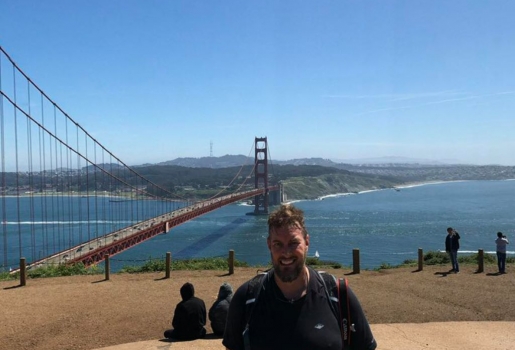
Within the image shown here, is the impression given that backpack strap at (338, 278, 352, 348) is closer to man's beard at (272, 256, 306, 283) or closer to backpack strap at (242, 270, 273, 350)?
man's beard at (272, 256, 306, 283)

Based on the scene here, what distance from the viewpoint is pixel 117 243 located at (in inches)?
975

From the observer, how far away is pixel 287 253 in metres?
2.26

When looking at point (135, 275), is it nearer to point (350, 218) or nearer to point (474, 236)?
point (474, 236)

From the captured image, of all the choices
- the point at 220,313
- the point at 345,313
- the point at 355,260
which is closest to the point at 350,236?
the point at 355,260

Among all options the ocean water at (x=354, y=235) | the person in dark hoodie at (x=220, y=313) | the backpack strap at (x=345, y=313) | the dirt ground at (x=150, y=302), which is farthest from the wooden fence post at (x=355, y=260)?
the ocean water at (x=354, y=235)

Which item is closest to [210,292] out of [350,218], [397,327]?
[397,327]

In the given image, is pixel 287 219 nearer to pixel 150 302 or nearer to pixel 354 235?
pixel 150 302

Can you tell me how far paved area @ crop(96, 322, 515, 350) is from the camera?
20.1 ft

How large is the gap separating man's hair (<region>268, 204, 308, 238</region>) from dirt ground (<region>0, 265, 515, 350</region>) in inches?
207

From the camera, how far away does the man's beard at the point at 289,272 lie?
7.36ft

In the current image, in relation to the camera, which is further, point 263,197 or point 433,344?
point 263,197

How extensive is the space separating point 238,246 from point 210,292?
34.1 metres

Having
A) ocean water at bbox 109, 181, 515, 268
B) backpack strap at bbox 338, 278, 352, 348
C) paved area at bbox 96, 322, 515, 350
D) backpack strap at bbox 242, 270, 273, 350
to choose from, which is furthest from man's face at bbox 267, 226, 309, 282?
ocean water at bbox 109, 181, 515, 268

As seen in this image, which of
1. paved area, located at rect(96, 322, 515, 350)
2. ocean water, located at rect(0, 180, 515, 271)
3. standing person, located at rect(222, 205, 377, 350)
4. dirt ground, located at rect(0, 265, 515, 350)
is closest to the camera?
standing person, located at rect(222, 205, 377, 350)
